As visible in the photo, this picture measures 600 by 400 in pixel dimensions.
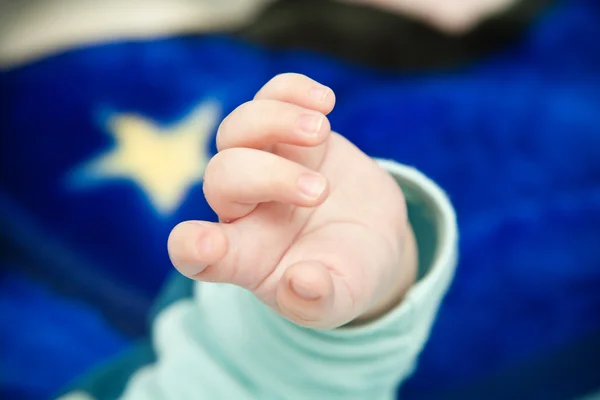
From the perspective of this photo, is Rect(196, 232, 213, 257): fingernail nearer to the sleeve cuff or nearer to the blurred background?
the sleeve cuff

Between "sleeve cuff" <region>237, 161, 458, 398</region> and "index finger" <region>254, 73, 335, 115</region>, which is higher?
"index finger" <region>254, 73, 335, 115</region>

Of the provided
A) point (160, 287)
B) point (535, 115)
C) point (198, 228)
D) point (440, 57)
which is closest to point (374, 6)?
point (440, 57)

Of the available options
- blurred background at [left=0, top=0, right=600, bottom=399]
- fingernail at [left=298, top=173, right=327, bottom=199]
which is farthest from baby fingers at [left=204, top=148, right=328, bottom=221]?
blurred background at [left=0, top=0, right=600, bottom=399]

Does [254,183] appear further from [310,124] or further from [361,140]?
[361,140]

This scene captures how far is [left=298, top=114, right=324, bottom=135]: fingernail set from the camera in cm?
25

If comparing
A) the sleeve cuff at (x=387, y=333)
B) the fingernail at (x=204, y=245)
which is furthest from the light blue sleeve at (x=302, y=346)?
the fingernail at (x=204, y=245)

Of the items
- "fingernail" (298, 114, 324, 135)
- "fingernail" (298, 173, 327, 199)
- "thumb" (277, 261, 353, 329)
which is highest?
"fingernail" (298, 114, 324, 135)

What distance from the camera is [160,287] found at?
529mm

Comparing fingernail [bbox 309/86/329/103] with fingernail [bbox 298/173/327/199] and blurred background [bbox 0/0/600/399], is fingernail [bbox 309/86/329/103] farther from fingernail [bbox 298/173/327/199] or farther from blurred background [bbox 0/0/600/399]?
blurred background [bbox 0/0/600/399]

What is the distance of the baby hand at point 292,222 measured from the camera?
226 millimetres

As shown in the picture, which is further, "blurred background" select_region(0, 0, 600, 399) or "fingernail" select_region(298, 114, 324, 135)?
"blurred background" select_region(0, 0, 600, 399)

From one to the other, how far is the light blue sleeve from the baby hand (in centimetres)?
2

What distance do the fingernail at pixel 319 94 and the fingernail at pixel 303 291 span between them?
0.27 ft

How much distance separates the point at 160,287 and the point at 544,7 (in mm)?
424
